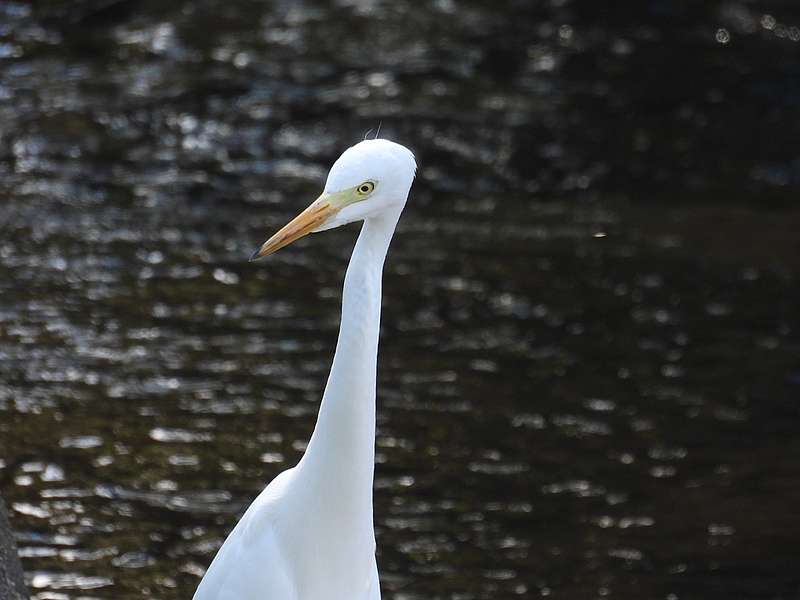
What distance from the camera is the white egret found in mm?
3688

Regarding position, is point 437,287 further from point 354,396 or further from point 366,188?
point 366,188

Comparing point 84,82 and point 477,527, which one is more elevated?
point 84,82

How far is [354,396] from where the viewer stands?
12.5ft

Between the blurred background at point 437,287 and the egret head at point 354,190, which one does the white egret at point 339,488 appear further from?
the blurred background at point 437,287

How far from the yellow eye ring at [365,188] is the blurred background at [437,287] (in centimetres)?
256

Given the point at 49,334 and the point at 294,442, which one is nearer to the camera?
the point at 294,442

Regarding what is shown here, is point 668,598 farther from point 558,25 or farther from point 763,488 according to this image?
Result: point 558,25

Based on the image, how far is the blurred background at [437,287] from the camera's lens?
20.2 feet

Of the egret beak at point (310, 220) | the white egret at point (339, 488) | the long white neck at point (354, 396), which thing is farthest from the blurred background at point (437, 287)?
the egret beak at point (310, 220)

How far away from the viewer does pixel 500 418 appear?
22.8ft

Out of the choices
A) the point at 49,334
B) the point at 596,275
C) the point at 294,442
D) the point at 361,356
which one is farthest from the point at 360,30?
the point at 361,356

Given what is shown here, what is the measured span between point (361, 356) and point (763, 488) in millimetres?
3319

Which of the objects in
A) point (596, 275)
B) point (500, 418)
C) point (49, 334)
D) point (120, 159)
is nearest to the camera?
point (500, 418)

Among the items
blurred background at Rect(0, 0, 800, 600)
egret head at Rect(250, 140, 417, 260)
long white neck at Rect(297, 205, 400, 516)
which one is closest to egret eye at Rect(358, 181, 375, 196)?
egret head at Rect(250, 140, 417, 260)
